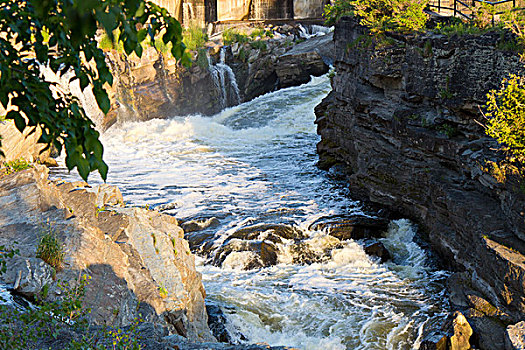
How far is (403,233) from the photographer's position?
1033 cm

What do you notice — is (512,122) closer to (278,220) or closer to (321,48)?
(278,220)

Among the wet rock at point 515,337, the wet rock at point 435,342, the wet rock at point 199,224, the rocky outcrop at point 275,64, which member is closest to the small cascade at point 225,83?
the rocky outcrop at point 275,64

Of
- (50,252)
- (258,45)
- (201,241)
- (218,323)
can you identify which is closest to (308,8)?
(258,45)

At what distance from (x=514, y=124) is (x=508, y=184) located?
819mm

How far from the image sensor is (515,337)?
5.99 meters

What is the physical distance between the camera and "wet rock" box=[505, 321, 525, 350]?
591cm

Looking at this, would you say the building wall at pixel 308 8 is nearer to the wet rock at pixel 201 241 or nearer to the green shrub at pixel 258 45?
the green shrub at pixel 258 45

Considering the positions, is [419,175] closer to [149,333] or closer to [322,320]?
[322,320]

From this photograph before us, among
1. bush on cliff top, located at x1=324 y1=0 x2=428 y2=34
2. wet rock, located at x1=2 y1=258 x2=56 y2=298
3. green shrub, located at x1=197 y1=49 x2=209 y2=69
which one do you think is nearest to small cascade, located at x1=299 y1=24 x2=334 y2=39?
green shrub, located at x1=197 y1=49 x2=209 y2=69

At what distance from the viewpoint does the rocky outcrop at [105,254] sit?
5.28 metres

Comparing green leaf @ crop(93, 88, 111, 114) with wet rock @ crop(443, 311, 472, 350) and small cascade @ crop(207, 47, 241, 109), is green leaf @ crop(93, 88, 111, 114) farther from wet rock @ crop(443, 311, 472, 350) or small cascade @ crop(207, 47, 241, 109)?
small cascade @ crop(207, 47, 241, 109)

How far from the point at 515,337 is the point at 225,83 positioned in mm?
18296

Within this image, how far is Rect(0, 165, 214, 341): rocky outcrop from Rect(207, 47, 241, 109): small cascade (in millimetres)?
14952

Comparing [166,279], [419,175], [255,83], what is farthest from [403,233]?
[255,83]
